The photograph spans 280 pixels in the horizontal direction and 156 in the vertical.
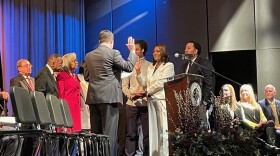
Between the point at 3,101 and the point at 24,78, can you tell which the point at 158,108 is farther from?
the point at 3,101

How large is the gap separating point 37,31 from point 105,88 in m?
3.35

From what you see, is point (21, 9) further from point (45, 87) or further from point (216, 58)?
point (216, 58)

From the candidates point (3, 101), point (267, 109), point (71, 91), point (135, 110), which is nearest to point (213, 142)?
point (135, 110)

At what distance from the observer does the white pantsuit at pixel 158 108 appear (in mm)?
5547

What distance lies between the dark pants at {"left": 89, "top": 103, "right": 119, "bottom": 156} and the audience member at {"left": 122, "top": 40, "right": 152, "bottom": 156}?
3.17 ft

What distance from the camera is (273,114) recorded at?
688 centimetres

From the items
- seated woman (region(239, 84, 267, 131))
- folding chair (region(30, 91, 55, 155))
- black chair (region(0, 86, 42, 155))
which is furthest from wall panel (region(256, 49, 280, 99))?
black chair (region(0, 86, 42, 155))

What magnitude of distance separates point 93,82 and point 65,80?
1087mm

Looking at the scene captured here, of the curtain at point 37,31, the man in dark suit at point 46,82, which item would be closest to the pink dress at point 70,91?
the man in dark suit at point 46,82

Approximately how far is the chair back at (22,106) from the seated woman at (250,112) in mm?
2703

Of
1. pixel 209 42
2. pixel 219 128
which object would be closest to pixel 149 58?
pixel 209 42

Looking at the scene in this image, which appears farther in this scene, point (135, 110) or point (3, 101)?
point (3, 101)

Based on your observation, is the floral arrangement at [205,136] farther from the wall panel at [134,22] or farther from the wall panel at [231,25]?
the wall panel at [134,22]

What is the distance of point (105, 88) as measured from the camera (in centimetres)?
504
